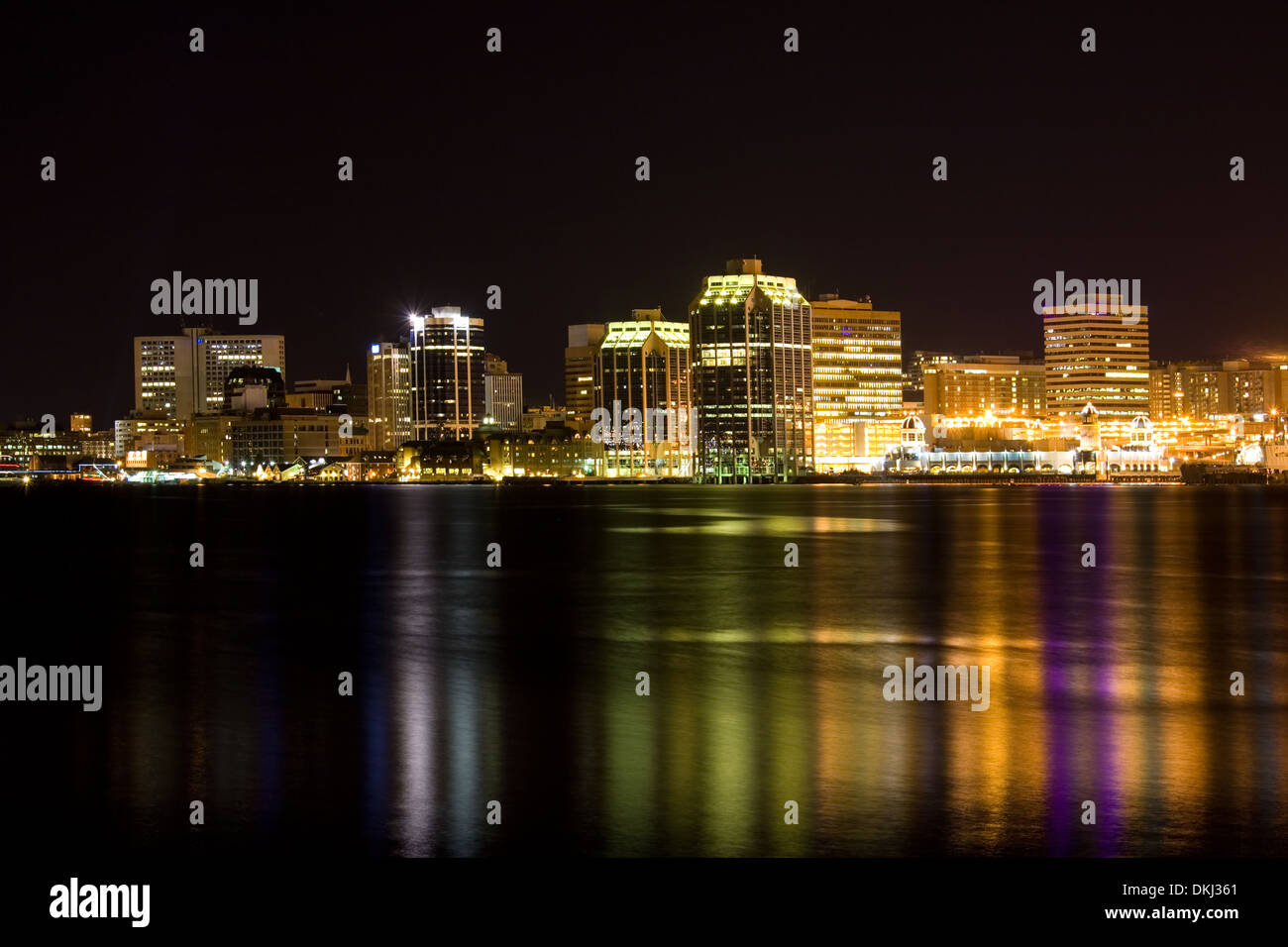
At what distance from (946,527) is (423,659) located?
59317 mm

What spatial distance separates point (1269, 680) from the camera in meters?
25.9

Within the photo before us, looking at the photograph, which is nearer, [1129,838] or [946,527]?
[1129,838]

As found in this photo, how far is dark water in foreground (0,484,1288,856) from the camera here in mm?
15062

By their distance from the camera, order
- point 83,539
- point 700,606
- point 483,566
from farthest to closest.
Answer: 1. point 83,539
2. point 483,566
3. point 700,606

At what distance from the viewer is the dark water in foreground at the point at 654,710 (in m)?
15.1

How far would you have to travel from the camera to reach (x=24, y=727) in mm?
21203

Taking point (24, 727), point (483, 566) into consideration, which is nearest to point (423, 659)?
point (24, 727)

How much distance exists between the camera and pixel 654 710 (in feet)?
74.9
